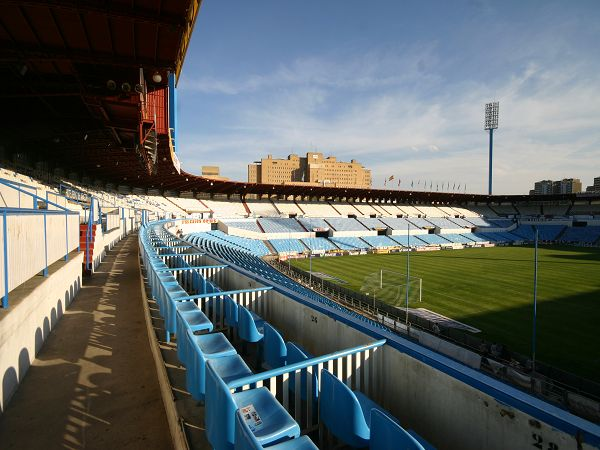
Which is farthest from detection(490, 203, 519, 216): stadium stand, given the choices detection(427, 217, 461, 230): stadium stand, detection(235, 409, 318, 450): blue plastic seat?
detection(235, 409, 318, 450): blue plastic seat

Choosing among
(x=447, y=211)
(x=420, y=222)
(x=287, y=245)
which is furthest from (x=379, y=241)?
(x=447, y=211)

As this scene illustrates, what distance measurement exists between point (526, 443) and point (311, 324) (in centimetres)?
280

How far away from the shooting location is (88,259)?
1095 cm

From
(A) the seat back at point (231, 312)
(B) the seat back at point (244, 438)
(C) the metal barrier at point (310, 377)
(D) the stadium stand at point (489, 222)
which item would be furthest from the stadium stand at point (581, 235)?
(B) the seat back at point (244, 438)

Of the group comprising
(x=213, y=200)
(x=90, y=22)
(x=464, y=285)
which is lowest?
(x=464, y=285)

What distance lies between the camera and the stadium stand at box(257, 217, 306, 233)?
48000 mm

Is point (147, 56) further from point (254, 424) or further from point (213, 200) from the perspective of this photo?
point (213, 200)

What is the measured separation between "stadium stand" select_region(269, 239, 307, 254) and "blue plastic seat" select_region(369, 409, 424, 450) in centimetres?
3952

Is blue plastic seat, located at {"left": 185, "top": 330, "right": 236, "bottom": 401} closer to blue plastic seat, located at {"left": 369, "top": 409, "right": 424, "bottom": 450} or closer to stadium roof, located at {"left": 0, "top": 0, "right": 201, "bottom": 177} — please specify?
blue plastic seat, located at {"left": 369, "top": 409, "right": 424, "bottom": 450}

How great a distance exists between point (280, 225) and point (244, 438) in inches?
1912

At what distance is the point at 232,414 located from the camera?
2211 mm

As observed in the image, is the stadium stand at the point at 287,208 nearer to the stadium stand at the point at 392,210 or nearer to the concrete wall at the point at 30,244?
the stadium stand at the point at 392,210

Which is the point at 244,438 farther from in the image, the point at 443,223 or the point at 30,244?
the point at 443,223

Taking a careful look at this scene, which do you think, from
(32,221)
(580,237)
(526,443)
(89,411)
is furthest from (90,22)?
(580,237)
